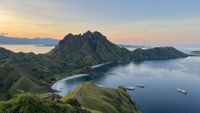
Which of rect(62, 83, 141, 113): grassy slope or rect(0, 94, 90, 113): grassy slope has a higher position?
rect(0, 94, 90, 113): grassy slope

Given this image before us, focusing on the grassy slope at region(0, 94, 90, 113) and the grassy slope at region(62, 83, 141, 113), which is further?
the grassy slope at region(62, 83, 141, 113)

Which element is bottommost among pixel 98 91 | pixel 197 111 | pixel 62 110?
pixel 197 111

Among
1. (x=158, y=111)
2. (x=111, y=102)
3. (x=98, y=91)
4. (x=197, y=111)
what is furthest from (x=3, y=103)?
(x=197, y=111)

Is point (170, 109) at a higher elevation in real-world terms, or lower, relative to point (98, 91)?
lower

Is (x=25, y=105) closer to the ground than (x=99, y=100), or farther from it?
farther from it

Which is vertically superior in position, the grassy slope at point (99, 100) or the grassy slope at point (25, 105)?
the grassy slope at point (25, 105)

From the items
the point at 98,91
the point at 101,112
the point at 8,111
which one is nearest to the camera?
the point at 8,111

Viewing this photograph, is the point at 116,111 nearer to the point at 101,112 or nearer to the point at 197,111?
the point at 101,112

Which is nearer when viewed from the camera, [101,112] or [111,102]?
[101,112]

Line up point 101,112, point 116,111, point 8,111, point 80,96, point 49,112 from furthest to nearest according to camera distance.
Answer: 1. point 80,96
2. point 116,111
3. point 101,112
4. point 49,112
5. point 8,111

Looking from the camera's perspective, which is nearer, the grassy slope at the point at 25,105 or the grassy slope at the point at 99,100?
the grassy slope at the point at 25,105

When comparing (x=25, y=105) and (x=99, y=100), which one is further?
(x=99, y=100)
